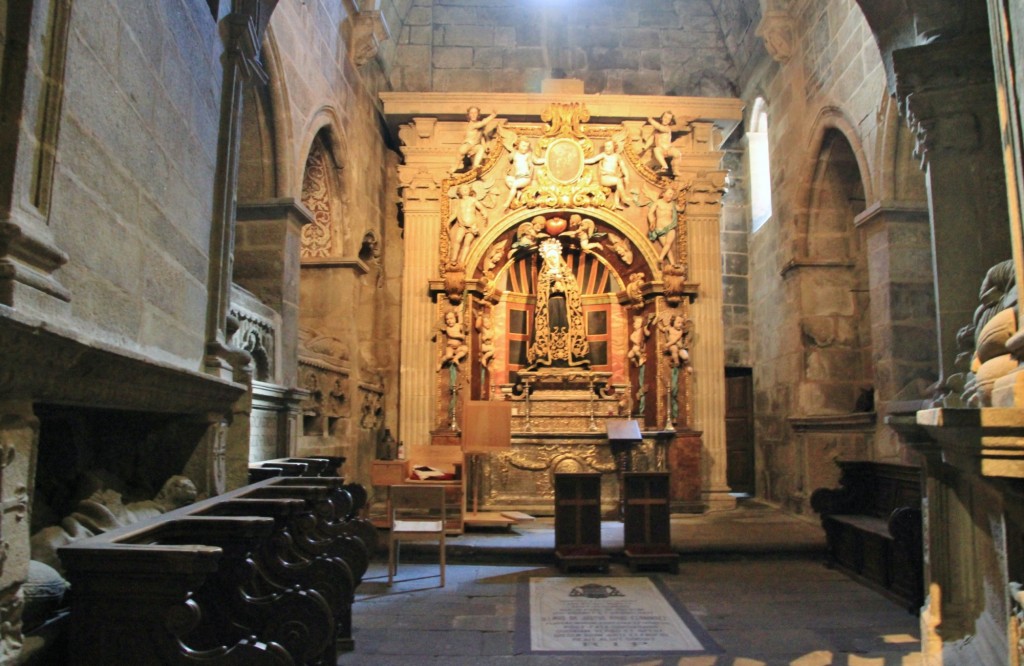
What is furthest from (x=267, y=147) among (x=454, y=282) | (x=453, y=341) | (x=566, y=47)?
(x=566, y=47)

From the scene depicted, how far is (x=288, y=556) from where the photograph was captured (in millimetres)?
3135

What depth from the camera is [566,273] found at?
11062 mm

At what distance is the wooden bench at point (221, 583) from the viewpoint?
189cm

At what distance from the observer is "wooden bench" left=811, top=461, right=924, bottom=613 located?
5285 millimetres

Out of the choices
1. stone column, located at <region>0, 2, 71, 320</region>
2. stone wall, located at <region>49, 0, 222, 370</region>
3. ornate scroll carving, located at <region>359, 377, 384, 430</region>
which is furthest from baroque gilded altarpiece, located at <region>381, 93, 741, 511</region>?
stone column, located at <region>0, 2, 71, 320</region>

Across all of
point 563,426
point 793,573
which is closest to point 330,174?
point 563,426

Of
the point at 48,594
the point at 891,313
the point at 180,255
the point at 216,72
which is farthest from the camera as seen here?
the point at 891,313

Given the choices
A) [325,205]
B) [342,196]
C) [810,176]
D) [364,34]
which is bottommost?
[325,205]

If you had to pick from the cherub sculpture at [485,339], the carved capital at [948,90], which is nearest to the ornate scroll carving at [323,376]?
the cherub sculpture at [485,339]

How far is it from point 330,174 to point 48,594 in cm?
781

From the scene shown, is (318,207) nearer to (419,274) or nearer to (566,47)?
(419,274)

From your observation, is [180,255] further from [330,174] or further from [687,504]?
[687,504]

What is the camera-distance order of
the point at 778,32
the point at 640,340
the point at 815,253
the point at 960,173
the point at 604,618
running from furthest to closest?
1. the point at 640,340
2. the point at 778,32
3. the point at 815,253
4. the point at 604,618
5. the point at 960,173

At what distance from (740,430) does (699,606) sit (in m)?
7.83
